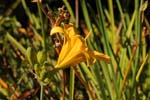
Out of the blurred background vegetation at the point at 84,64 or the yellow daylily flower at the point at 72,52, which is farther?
the blurred background vegetation at the point at 84,64

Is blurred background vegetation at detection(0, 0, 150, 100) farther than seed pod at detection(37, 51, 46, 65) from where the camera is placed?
Yes

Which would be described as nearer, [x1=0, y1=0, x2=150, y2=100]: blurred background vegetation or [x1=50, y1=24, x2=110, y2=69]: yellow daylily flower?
[x1=50, y1=24, x2=110, y2=69]: yellow daylily flower

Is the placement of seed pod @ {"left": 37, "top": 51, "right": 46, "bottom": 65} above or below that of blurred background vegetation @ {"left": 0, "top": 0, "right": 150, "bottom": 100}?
above

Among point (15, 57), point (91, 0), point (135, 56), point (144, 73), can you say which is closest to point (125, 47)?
point (135, 56)

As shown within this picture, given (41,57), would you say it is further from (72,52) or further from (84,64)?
(84,64)

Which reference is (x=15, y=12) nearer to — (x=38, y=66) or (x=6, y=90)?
(x=6, y=90)

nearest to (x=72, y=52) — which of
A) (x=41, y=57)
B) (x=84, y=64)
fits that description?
(x=41, y=57)

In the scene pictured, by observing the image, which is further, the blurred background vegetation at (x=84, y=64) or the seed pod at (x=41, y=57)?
the blurred background vegetation at (x=84, y=64)

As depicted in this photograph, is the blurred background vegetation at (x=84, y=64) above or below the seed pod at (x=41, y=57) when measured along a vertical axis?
below
